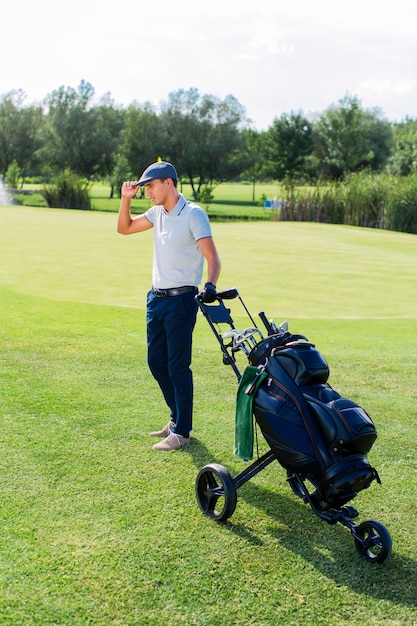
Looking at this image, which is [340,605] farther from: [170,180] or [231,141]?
[231,141]

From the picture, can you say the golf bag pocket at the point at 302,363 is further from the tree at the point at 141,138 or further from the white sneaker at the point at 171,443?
the tree at the point at 141,138

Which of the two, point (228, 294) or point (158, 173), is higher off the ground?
point (158, 173)

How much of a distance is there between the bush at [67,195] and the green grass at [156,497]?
1266 inches

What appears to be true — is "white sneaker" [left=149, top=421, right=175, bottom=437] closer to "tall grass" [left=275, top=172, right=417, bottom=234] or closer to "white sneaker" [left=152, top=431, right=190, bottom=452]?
"white sneaker" [left=152, top=431, right=190, bottom=452]

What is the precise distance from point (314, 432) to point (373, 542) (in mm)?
598

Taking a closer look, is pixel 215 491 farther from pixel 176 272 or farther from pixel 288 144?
pixel 288 144

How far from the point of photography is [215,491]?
3.80 m

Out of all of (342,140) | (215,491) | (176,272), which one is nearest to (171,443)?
(215,491)

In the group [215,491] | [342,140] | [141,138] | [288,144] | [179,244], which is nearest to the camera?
[215,491]

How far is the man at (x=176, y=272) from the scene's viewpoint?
462 centimetres

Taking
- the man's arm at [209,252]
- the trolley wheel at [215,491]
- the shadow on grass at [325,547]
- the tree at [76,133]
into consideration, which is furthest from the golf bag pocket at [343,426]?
the tree at [76,133]

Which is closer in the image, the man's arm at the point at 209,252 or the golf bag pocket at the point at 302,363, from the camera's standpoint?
the golf bag pocket at the point at 302,363

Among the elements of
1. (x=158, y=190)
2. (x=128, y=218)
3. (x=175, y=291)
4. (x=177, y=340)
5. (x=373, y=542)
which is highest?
(x=158, y=190)

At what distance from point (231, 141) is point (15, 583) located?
72.9m
